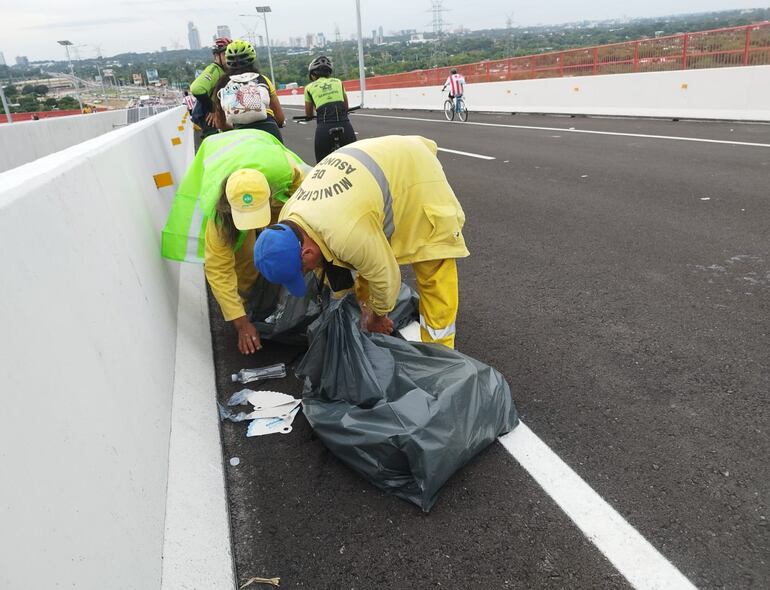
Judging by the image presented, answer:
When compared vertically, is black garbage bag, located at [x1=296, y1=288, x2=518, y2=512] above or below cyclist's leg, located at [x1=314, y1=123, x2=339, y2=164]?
below

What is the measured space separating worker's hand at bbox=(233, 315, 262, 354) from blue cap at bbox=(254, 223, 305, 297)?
3.70ft

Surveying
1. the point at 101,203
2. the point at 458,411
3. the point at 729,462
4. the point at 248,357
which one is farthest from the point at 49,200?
the point at 729,462

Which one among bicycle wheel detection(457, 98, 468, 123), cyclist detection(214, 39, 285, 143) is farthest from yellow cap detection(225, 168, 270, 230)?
bicycle wheel detection(457, 98, 468, 123)

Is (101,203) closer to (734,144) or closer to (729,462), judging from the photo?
(729,462)

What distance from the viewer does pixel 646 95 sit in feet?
47.4

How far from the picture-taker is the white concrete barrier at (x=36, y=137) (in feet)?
29.7

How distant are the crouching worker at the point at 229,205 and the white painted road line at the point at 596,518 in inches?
62.6

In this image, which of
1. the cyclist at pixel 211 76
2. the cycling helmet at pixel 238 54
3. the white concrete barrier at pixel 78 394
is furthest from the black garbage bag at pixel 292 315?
the cyclist at pixel 211 76

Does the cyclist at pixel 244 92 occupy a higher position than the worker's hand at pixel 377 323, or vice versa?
the cyclist at pixel 244 92

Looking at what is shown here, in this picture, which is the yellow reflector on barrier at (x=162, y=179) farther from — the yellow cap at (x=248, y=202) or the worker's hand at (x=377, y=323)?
the worker's hand at (x=377, y=323)

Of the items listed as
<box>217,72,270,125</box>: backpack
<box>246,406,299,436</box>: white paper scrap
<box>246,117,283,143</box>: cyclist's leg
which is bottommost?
<box>246,406,299,436</box>: white paper scrap

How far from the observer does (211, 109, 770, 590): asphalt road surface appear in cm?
199

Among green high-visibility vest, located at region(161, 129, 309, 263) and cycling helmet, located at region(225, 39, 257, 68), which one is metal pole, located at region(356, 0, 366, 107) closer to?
cycling helmet, located at region(225, 39, 257, 68)

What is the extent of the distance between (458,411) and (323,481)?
2.08 ft
